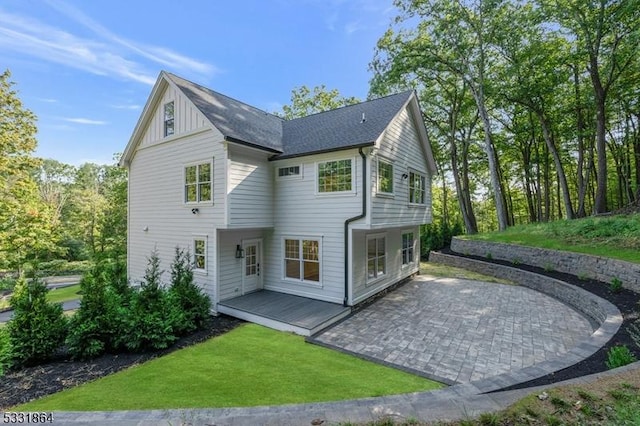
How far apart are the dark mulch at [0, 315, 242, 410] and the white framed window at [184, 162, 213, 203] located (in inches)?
184

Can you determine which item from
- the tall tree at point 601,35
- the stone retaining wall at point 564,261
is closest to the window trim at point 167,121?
the stone retaining wall at point 564,261

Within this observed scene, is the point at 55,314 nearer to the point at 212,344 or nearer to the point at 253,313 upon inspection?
the point at 212,344

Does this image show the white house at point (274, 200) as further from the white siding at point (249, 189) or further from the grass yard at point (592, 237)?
the grass yard at point (592, 237)

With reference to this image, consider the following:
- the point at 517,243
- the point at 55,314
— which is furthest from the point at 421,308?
the point at 55,314

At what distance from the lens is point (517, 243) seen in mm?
14289

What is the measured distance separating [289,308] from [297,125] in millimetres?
8294

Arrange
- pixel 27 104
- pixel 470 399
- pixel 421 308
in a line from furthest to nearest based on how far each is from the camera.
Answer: pixel 27 104, pixel 421 308, pixel 470 399

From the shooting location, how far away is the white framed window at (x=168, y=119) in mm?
10930

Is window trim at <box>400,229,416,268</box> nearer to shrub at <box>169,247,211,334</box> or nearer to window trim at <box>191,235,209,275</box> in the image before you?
window trim at <box>191,235,209,275</box>

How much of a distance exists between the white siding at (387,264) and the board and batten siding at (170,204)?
4598 millimetres

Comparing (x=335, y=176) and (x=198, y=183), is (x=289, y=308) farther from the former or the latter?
(x=198, y=183)

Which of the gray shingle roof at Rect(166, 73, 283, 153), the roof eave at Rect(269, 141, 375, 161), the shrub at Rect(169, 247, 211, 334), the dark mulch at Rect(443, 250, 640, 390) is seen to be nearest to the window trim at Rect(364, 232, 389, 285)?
the roof eave at Rect(269, 141, 375, 161)

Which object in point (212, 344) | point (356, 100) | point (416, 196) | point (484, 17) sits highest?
point (484, 17)

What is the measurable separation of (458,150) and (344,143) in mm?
20418
